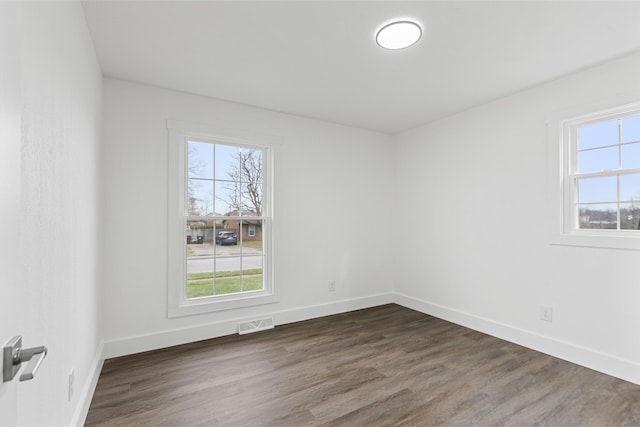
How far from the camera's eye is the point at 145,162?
2926mm

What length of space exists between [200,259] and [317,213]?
1.48 m

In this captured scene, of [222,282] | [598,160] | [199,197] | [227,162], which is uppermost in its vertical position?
[227,162]

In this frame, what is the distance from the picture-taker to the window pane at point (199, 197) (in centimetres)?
321

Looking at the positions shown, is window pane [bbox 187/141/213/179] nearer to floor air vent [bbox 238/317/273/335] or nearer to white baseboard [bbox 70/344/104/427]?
floor air vent [bbox 238/317/273/335]

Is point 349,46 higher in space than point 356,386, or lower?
higher

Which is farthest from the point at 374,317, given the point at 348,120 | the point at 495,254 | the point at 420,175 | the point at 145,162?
the point at 145,162

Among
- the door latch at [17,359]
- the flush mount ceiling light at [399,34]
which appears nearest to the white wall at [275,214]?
the flush mount ceiling light at [399,34]

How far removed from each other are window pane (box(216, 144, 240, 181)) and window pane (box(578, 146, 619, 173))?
10.9 ft

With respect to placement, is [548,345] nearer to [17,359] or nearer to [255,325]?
[255,325]

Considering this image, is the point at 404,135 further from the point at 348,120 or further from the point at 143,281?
the point at 143,281

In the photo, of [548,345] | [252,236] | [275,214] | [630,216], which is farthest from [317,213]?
[630,216]

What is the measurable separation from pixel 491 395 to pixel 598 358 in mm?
1131

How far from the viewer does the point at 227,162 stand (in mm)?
3412

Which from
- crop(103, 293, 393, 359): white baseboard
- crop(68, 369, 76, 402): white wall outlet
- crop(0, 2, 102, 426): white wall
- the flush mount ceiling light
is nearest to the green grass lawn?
crop(103, 293, 393, 359): white baseboard
